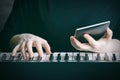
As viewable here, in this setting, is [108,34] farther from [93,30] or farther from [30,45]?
[30,45]

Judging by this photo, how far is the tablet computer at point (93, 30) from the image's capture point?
1.01m

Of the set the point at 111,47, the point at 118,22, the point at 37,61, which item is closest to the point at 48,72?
the point at 37,61

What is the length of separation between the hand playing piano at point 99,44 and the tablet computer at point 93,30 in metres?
0.02

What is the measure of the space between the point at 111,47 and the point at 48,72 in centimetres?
33

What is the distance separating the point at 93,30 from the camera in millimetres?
1046

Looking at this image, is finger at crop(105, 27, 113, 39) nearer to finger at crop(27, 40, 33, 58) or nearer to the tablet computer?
the tablet computer

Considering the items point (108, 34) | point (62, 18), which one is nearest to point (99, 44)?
point (108, 34)

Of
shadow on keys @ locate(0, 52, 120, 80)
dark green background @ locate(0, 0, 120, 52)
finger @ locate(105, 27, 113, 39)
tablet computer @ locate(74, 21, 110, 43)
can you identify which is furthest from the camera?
dark green background @ locate(0, 0, 120, 52)

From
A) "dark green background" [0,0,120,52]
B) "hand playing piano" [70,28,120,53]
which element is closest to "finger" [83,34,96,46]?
"hand playing piano" [70,28,120,53]

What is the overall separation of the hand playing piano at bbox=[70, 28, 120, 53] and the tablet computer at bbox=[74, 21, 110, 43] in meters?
0.02

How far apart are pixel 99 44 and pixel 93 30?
0.30 ft

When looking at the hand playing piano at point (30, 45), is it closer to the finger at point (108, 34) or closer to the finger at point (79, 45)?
the finger at point (79, 45)

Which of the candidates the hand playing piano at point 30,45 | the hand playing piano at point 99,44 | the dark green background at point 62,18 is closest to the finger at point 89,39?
the hand playing piano at point 99,44

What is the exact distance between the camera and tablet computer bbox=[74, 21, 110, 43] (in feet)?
3.32
